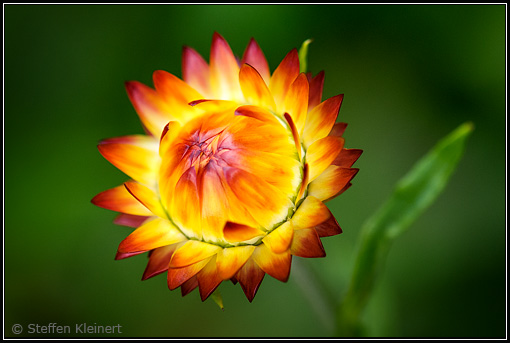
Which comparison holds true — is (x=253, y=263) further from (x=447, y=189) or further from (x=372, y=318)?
(x=447, y=189)

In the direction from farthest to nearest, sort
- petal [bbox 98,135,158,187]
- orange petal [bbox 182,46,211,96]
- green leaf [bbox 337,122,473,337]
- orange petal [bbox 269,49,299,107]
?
green leaf [bbox 337,122,473,337] → orange petal [bbox 182,46,211,96] → petal [bbox 98,135,158,187] → orange petal [bbox 269,49,299,107]

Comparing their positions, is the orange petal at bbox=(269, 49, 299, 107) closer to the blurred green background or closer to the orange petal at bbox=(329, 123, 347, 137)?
the orange petal at bbox=(329, 123, 347, 137)

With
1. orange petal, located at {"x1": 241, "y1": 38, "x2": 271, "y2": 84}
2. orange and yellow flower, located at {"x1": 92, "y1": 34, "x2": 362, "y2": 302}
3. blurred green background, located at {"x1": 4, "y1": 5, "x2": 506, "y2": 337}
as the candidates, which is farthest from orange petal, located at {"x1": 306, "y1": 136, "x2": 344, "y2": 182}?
blurred green background, located at {"x1": 4, "y1": 5, "x2": 506, "y2": 337}

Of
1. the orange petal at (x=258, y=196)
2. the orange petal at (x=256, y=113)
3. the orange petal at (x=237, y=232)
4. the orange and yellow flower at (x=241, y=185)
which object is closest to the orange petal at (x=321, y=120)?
the orange and yellow flower at (x=241, y=185)

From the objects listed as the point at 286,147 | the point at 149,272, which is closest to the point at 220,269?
the point at 149,272

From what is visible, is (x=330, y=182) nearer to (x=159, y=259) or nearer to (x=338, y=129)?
(x=338, y=129)

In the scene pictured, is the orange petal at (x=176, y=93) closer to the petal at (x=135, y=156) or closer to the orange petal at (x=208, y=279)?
the petal at (x=135, y=156)
